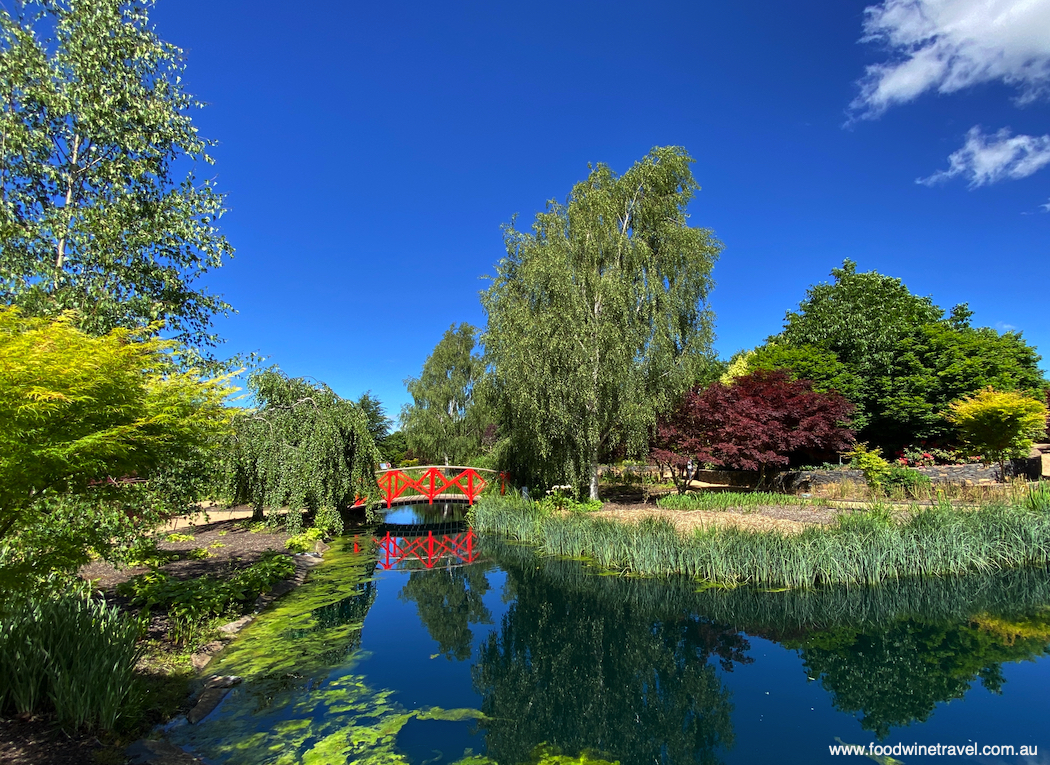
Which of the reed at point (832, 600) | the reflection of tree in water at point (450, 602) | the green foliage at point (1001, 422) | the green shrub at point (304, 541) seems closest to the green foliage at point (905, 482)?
the green foliage at point (1001, 422)

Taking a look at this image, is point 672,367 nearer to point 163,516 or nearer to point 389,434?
point 163,516

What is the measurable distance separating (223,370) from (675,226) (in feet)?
42.1

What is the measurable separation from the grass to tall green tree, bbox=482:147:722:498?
4687 mm

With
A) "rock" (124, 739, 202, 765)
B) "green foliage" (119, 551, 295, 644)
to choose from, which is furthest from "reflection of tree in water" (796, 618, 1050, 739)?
"green foliage" (119, 551, 295, 644)

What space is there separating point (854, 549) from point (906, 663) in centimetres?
264

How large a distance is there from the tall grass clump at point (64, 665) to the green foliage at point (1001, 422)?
2083 cm

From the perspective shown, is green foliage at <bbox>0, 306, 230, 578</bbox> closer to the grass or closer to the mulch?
the mulch

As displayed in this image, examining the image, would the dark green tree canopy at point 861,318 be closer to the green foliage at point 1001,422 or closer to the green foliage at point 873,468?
the green foliage at point 1001,422

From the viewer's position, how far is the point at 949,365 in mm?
21172

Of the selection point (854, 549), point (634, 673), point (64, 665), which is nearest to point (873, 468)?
point (854, 549)

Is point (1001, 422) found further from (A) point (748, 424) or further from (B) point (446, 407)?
(B) point (446, 407)

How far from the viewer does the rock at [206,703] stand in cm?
442

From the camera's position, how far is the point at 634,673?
5.83 metres

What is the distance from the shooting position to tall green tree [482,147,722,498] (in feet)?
45.1
